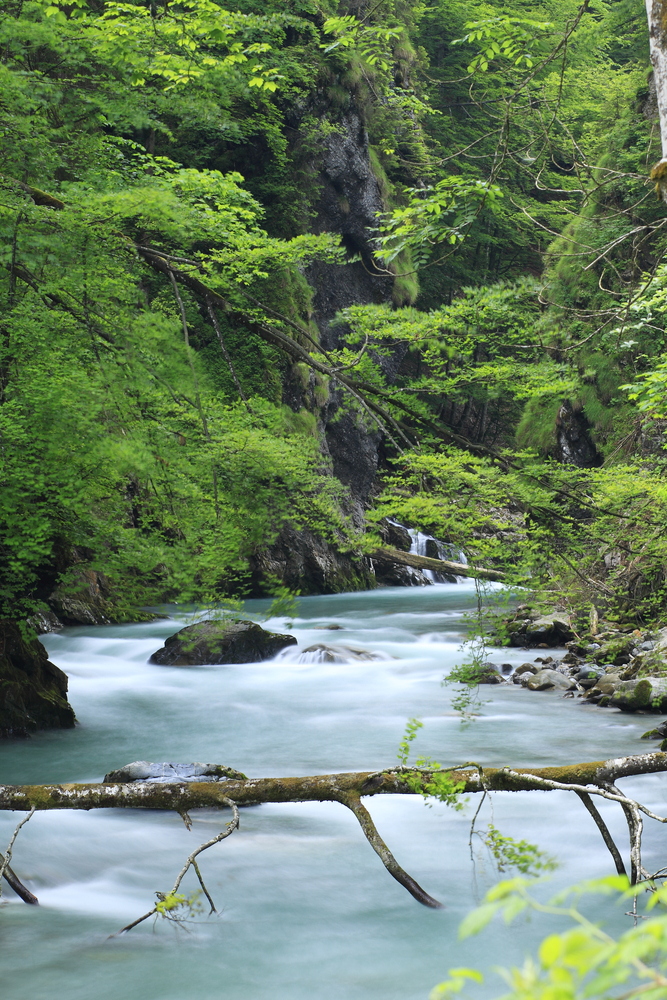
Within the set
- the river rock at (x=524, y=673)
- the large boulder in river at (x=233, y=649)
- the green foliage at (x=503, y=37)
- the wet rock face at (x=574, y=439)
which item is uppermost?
the green foliage at (x=503, y=37)

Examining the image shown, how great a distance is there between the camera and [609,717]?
8.18 meters

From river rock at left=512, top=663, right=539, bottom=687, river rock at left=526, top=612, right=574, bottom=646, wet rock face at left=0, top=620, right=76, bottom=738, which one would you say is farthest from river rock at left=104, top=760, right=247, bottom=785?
river rock at left=526, top=612, right=574, bottom=646

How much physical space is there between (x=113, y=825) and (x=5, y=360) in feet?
11.0

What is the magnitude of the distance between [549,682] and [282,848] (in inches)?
222

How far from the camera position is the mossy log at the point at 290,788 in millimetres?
3539

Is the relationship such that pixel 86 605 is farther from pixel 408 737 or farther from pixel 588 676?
pixel 408 737

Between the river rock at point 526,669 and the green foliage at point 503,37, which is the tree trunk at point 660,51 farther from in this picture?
the river rock at point 526,669

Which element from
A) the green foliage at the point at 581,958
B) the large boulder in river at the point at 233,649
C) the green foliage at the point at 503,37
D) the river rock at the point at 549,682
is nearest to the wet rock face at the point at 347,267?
the large boulder in river at the point at 233,649

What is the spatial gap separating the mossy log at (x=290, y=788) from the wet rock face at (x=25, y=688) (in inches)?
137

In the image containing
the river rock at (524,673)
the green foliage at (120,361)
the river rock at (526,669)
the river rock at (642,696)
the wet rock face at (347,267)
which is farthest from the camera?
the wet rock face at (347,267)

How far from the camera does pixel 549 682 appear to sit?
9594 millimetres

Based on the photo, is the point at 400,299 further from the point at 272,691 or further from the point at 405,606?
the point at 272,691

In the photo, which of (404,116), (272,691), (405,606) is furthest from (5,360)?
(404,116)

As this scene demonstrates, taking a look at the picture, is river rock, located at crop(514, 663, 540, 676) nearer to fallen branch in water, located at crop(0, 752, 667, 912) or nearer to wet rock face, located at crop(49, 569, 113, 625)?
fallen branch in water, located at crop(0, 752, 667, 912)
